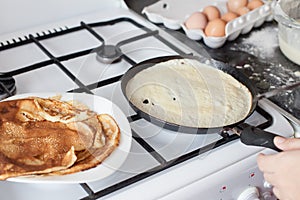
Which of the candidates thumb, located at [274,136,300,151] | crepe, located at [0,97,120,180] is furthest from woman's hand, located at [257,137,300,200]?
crepe, located at [0,97,120,180]

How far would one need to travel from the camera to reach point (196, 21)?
111 centimetres

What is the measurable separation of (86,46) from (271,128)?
435mm

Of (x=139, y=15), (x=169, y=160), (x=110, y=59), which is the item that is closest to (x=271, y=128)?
(x=169, y=160)

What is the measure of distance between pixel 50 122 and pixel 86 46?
0.32 metres

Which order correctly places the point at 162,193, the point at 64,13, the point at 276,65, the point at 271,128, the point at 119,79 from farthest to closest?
the point at 64,13 → the point at 276,65 → the point at 119,79 → the point at 271,128 → the point at 162,193

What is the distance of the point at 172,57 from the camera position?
3.23 ft

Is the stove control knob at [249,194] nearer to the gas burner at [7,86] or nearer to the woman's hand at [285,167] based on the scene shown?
the woman's hand at [285,167]

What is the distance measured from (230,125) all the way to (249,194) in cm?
11

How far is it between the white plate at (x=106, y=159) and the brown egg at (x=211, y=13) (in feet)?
1.33

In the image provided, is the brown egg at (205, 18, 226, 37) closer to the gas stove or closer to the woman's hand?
the gas stove

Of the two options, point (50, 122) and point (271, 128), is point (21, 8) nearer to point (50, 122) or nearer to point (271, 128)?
point (50, 122)

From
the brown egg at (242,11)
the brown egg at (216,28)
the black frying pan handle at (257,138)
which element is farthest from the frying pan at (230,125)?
the brown egg at (242,11)

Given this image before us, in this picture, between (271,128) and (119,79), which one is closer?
(271,128)

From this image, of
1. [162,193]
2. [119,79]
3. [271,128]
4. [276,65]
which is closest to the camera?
[162,193]
